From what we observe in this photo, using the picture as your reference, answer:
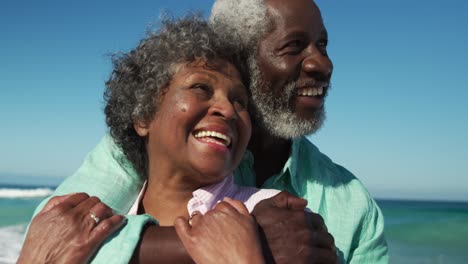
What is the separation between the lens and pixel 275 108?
3332mm

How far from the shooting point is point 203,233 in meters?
2.19

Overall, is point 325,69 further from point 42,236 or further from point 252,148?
point 42,236

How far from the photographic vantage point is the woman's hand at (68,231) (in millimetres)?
2279

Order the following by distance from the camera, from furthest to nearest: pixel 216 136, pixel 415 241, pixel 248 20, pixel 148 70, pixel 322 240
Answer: pixel 415 241 < pixel 248 20 < pixel 148 70 < pixel 216 136 < pixel 322 240

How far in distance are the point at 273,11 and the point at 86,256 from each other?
1870mm

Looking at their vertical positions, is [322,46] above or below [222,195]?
above

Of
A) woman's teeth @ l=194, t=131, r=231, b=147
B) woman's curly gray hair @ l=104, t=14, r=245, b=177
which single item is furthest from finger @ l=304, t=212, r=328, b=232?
woman's curly gray hair @ l=104, t=14, r=245, b=177

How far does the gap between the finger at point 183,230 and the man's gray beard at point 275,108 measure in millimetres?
1199

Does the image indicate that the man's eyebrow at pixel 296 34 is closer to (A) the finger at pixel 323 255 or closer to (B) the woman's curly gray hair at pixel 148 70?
(B) the woman's curly gray hair at pixel 148 70

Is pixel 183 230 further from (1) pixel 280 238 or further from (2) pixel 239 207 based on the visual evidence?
(1) pixel 280 238

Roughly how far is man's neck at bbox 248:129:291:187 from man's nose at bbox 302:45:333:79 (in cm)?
48

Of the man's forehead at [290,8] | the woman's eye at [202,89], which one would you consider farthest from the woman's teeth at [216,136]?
the man's forehead at [290,8]

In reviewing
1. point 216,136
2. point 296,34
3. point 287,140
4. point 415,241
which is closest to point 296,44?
point 296,34

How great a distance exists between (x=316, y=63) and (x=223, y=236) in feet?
4.91
